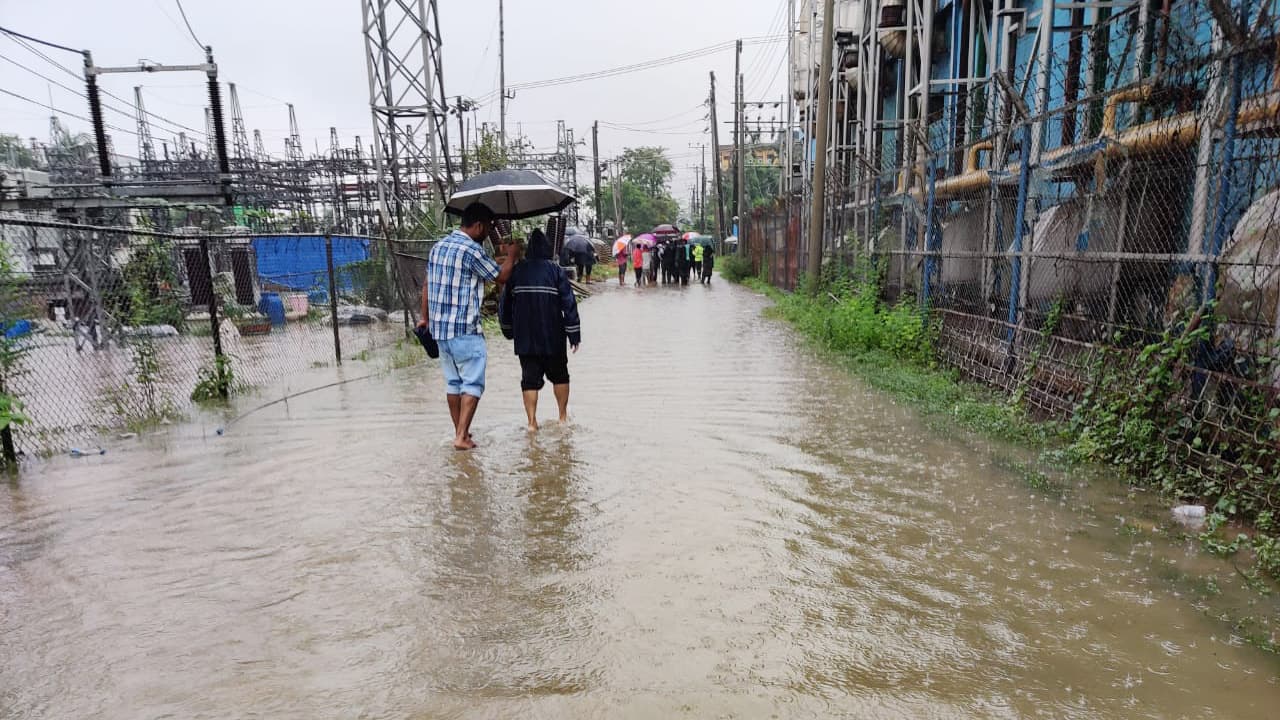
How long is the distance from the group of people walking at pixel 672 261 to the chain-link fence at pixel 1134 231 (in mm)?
16742

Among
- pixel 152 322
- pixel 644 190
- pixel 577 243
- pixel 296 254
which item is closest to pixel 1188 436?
pixel 152 322

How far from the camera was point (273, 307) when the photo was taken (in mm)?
14219

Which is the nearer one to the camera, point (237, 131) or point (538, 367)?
point (538, 367)

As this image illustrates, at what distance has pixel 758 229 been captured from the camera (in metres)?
27.4

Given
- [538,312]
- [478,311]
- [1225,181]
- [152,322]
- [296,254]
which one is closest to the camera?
[1225,181]

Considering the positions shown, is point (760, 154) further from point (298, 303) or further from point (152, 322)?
point (152, 322)

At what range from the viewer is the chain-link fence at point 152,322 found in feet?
21.0

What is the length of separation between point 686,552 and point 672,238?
25.1 m

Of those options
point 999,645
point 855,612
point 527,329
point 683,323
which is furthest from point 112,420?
point 683,323

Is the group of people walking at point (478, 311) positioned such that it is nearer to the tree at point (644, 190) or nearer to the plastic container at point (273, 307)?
the plastic container at point (273, 307)

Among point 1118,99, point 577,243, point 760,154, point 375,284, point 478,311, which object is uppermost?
point 760,154

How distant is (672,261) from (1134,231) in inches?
849

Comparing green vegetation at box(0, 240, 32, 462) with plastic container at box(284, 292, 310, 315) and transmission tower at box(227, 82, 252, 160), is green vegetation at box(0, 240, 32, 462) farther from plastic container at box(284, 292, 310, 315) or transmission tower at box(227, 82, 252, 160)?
transmission tower at box(227, 82, 252, 160)

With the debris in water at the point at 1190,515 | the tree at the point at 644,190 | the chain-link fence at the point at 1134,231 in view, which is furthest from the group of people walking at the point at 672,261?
the tree at the point at 644,190
